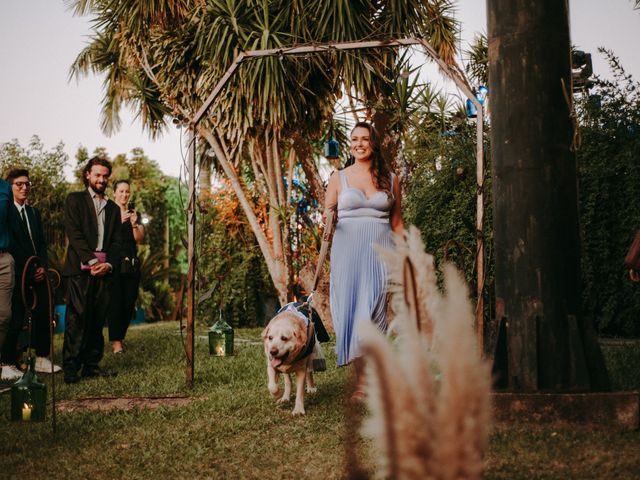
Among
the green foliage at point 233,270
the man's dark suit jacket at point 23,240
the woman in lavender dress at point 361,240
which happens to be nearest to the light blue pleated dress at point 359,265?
the woman in lavender dress at point 361,240

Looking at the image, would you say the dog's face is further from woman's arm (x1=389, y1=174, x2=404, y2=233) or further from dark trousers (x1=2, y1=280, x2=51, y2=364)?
dark trousers (x1=2, y1=280, x2=51, y2=364)

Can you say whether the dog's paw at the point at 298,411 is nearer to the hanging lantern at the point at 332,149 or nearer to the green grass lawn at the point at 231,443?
the green grass lawn at the point at 231,443

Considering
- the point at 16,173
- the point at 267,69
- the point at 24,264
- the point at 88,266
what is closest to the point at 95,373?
the point at 88,266

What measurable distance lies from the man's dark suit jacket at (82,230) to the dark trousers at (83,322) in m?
0.15

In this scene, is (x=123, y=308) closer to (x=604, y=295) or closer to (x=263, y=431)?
(x=263, y=431)

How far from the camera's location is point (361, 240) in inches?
196

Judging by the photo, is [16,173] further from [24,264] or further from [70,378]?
[70,378]

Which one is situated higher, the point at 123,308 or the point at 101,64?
the point at 101,64

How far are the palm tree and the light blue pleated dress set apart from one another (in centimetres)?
503

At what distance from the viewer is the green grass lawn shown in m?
3.26

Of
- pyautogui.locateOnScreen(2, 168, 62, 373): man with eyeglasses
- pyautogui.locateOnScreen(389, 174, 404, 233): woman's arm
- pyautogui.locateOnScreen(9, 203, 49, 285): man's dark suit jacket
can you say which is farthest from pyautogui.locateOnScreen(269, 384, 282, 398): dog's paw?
pyautogui.locateOnScreen(9, 203, 49, 285): man's dark suit jacket

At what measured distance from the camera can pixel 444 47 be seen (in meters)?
11.9

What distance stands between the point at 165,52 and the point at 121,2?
3.81ft

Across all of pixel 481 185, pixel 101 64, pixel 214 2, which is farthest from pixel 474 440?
pixel 101 64
